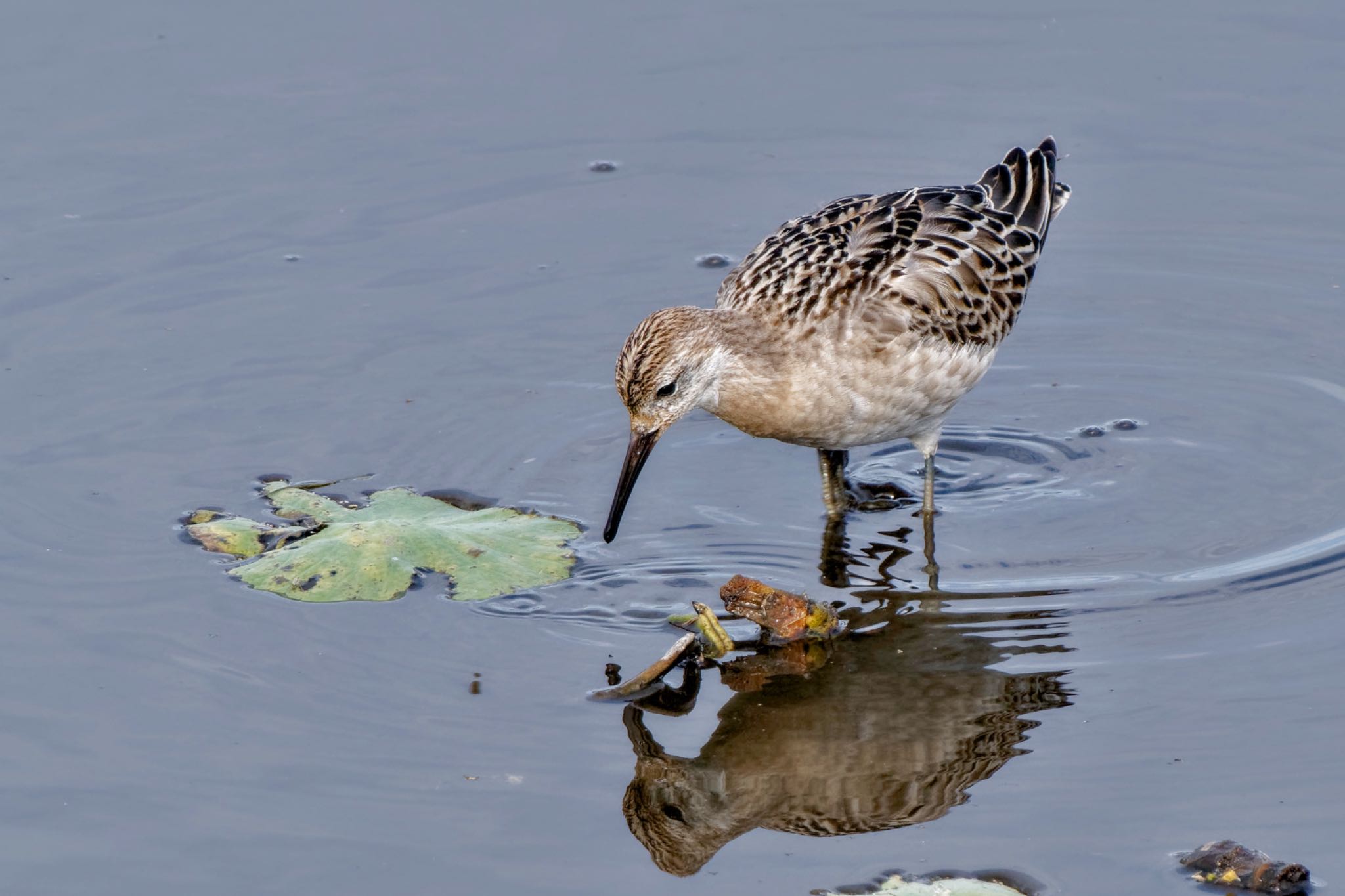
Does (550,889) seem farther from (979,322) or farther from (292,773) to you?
(979,322)

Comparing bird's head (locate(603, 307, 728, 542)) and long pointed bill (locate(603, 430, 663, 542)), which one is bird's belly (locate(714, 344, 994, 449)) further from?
long pointed bill (locate(603, 430, 663, 542))

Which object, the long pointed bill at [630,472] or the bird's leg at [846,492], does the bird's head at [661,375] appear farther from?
the bird's leg at [846,492]

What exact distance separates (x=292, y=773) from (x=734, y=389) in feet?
9.33

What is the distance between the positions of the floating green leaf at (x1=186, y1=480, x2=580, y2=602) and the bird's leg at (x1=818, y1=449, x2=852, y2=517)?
135 centimetres

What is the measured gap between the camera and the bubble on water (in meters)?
10.9

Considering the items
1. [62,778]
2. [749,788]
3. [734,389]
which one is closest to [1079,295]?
[734,389]

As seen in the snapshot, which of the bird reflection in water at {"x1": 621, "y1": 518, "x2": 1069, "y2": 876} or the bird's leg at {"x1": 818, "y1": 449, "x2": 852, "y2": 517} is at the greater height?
the bird's leg at {"x1": 818, "y1": 449, "x2": 852, "y2": 517}

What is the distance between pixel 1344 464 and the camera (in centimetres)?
898

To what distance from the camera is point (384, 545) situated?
8.02 metres

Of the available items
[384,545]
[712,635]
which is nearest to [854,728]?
[712,635]

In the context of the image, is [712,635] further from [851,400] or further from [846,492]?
[846,492]

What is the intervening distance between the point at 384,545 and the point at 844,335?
2.39m

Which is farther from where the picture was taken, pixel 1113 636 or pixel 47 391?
pixel 47 391

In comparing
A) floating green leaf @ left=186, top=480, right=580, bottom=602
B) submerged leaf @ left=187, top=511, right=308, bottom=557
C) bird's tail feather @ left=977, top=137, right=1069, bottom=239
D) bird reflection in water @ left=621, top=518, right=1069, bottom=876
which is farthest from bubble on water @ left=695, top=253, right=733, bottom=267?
submerged leaf @ left=187, top=511, right=308, bottom=557
